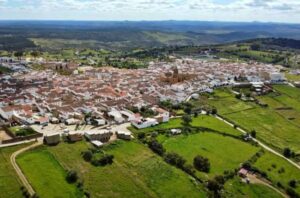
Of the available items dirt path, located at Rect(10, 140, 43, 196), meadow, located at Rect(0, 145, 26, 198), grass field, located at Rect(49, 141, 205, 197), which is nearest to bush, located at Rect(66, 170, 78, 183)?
grass field, located at Rect(49, 141, 205, 197)

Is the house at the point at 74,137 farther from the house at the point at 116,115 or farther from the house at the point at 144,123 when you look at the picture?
the house at the point at 144,123

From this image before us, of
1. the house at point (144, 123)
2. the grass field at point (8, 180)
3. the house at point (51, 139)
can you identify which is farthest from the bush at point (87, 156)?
the house at point (144, 123)

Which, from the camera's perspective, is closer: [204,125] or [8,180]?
[8,180]

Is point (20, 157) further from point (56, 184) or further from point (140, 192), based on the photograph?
point (140, 192)

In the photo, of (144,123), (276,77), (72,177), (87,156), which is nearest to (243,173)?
(144,123)

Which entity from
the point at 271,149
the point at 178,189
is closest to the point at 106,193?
the point at 178,189

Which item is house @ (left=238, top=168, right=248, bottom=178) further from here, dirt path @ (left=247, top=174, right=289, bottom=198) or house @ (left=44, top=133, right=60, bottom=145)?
house @ (left=44, top=133, right=60, bottom=145)

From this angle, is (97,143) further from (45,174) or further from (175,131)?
(175,131)
